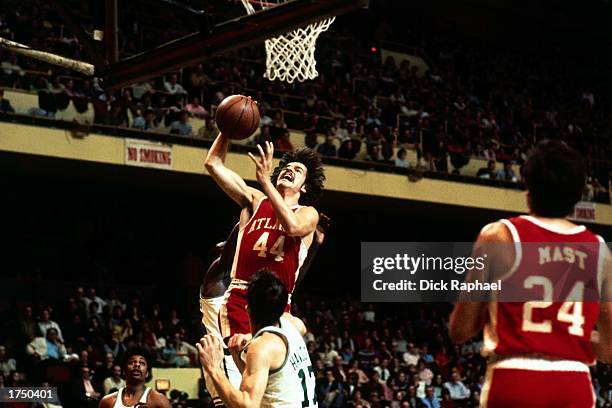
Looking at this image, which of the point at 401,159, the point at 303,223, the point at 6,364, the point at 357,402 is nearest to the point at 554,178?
the point at 303,223

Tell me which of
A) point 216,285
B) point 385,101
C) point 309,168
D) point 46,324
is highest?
point 385,101

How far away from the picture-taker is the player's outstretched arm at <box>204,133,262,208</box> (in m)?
6.15

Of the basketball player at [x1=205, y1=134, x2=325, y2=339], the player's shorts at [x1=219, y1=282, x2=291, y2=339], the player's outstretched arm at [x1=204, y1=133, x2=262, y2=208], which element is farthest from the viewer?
the player's outstretched arm at [x1=204, y1=133, x2=262, y2=208]

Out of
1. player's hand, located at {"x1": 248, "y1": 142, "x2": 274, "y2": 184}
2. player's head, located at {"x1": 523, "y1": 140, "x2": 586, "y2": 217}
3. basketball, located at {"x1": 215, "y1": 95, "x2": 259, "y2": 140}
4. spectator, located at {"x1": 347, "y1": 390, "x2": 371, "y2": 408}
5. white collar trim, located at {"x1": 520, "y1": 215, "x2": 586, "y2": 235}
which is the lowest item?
spectator, located at {"x1": 347, "y1": 390, "x2": 371, "y2": 408}

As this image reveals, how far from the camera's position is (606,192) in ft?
69.6

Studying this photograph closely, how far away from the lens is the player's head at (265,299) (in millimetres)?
4480

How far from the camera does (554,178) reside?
3.33m

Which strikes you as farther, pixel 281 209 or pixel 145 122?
pixel 145 122

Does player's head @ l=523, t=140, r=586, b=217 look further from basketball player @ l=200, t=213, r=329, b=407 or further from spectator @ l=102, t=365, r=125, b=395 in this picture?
spectator @ l=102, t=365, r=125, b=395

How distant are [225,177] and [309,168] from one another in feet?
1.83

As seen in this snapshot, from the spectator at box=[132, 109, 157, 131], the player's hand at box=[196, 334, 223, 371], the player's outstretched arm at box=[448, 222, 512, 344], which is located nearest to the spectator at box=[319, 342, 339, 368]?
the spectator at box=[132, 109, 157, 131]

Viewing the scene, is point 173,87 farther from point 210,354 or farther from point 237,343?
point 210,354

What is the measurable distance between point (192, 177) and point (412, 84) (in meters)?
6.99

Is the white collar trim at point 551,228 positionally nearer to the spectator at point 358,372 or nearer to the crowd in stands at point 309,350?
the crowd in stands at point 309,350
